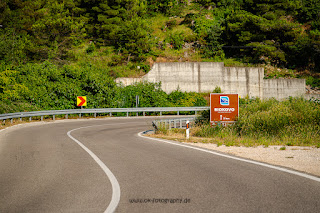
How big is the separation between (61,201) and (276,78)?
140 feet

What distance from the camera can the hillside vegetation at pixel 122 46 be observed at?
3681 centimetres

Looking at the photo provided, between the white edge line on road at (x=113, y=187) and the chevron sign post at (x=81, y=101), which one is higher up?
the chevron sign post at (x=81, y=101)

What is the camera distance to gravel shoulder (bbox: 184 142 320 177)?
7804 mm

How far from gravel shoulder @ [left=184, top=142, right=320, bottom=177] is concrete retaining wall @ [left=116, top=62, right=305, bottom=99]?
99.7 ft

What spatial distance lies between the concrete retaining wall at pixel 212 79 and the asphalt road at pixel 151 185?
32510mm

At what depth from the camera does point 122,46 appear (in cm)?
5169

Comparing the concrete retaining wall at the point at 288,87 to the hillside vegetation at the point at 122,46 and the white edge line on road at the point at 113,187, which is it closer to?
the hillside vegetation at the point at 122,46

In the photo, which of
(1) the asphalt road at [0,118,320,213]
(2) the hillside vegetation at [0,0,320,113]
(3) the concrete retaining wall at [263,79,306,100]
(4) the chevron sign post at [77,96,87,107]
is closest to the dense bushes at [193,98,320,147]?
(1) the asphalt road at [0,118,320,213]

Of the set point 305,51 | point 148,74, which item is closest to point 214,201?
point 148,74

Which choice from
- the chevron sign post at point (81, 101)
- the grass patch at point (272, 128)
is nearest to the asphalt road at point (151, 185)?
the grass patch at point (272, 128)

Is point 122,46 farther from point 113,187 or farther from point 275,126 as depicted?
point 113,187

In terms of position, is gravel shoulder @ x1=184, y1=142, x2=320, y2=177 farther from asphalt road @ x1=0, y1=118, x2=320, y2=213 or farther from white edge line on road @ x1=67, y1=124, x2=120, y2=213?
white edge line on road @ x1=67, y1=124, x2=120, y2=213

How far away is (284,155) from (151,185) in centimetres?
490

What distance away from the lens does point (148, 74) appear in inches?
1666
